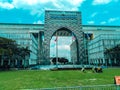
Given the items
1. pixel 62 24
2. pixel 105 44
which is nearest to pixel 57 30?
pixel 62 24

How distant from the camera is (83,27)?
482ft

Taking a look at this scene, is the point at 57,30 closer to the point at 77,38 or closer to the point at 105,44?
the point at 77,38

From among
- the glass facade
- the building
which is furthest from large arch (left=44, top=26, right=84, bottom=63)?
the glass facade

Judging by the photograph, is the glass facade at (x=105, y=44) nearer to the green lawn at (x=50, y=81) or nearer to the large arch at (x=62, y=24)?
the large arch at (x=62, y=24)

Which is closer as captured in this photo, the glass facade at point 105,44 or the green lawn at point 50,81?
the green lawn at point 50,81

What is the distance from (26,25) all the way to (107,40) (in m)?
60.9

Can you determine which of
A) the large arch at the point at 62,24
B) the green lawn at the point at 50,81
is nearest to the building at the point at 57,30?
the large arch at the point at 62,24

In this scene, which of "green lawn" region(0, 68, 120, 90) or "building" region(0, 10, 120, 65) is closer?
"green lawn" region(0, 68, 120, 90)

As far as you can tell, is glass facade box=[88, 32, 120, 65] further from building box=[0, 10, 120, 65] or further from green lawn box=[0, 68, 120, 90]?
green lawn box=[0, 68, 120, 90]

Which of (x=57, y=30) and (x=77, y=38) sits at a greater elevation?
(x=57, y=30)

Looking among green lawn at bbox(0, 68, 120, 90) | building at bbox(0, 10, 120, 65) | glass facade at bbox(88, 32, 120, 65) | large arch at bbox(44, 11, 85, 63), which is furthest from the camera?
large arch at bbox(44, 11, 85, 63)

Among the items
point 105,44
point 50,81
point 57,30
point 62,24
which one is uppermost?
point 62,24

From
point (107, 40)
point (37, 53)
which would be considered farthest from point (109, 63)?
point (37, 53)

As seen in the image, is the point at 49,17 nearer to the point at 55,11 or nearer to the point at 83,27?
the point at 55,11
